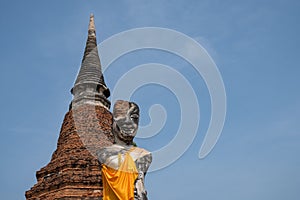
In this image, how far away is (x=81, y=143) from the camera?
43.2 feet

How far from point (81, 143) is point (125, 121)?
381 inches

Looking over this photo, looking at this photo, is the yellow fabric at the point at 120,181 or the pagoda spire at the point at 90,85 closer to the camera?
the yellow fabric at the point at 120,181

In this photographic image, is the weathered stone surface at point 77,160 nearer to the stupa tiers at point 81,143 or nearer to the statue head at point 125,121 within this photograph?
the stupa tiers at point 81,143

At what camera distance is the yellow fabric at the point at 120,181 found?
11.3 feet

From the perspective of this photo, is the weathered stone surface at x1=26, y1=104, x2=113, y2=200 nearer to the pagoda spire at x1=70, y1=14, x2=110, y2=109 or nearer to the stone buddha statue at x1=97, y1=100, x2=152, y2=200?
the pagoda spire at x1=70, y1=14, x2=110, y2=109

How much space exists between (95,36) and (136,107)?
1420 centimetres

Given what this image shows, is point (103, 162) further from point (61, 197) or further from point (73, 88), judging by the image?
point (73, 88)

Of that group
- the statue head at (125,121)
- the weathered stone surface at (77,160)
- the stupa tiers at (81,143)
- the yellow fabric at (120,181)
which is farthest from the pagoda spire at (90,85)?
the yellow fabric at (120,181)

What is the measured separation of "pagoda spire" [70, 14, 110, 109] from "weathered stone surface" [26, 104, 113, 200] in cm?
40

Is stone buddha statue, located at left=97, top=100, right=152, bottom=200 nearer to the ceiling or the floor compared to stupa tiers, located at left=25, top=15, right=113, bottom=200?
nearer to the floor

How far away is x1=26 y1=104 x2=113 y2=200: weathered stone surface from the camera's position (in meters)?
11.8

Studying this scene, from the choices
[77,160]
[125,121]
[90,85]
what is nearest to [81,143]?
[77,160]

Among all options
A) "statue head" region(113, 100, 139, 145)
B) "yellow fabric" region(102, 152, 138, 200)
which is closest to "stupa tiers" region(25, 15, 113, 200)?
"statue head" region(113, 100, 139, 145)

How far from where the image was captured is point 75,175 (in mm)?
12008
